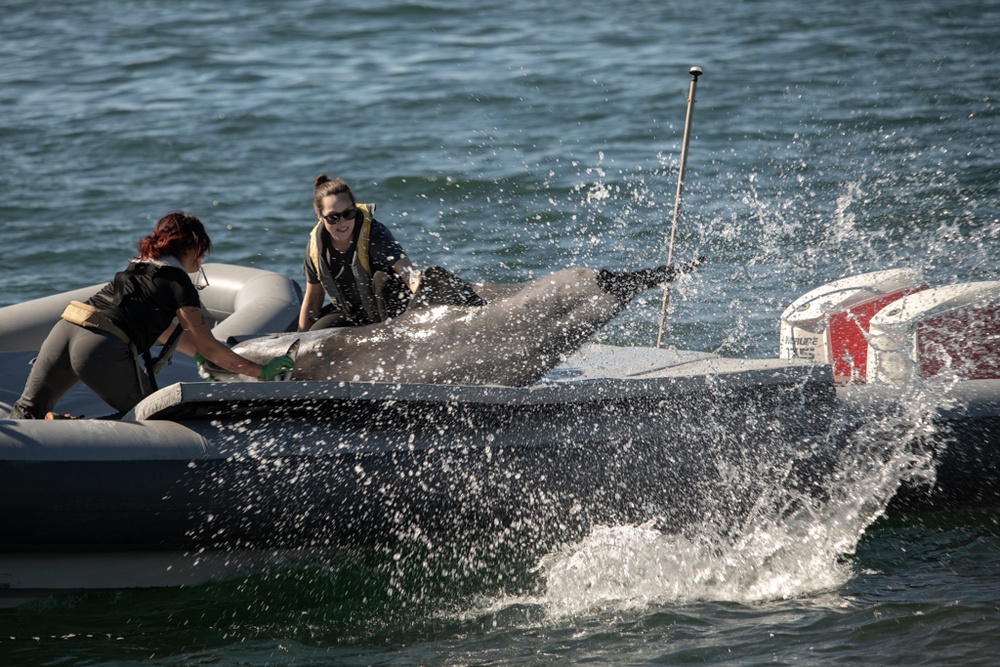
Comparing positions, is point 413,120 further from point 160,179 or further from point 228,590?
point 228,590

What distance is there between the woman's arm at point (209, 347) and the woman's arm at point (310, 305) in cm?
86

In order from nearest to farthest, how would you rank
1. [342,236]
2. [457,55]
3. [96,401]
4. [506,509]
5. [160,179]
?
[506,509]
[342,236]
[96,401]
[160,179]
[457,55]

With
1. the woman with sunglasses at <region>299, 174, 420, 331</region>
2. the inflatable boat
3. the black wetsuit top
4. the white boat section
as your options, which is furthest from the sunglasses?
the white boat section

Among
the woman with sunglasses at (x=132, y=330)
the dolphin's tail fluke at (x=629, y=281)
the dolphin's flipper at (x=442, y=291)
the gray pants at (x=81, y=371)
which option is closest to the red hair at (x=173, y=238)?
the woman with sunglasses at (x=132, y=330)

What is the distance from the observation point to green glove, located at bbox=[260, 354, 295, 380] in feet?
14.1

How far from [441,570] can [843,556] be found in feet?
5.31

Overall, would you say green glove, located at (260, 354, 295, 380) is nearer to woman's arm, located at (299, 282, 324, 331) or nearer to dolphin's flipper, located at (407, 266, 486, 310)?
dolphin's flipper, located at (407, 266, 486, 310)

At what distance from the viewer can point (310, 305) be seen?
5.17 metres

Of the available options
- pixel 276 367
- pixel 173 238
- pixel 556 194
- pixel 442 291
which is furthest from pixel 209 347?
pixel 556 194

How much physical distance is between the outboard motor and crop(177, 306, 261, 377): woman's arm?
2.39 meters

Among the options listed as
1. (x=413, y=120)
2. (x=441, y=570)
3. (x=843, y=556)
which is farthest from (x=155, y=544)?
(x=413, y=120)

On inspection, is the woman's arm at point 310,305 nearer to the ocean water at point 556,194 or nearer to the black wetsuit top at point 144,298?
the black wetsuit top at point 144,298

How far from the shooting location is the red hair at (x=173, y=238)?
4.36 m

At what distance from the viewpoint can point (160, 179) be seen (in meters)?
11.0
